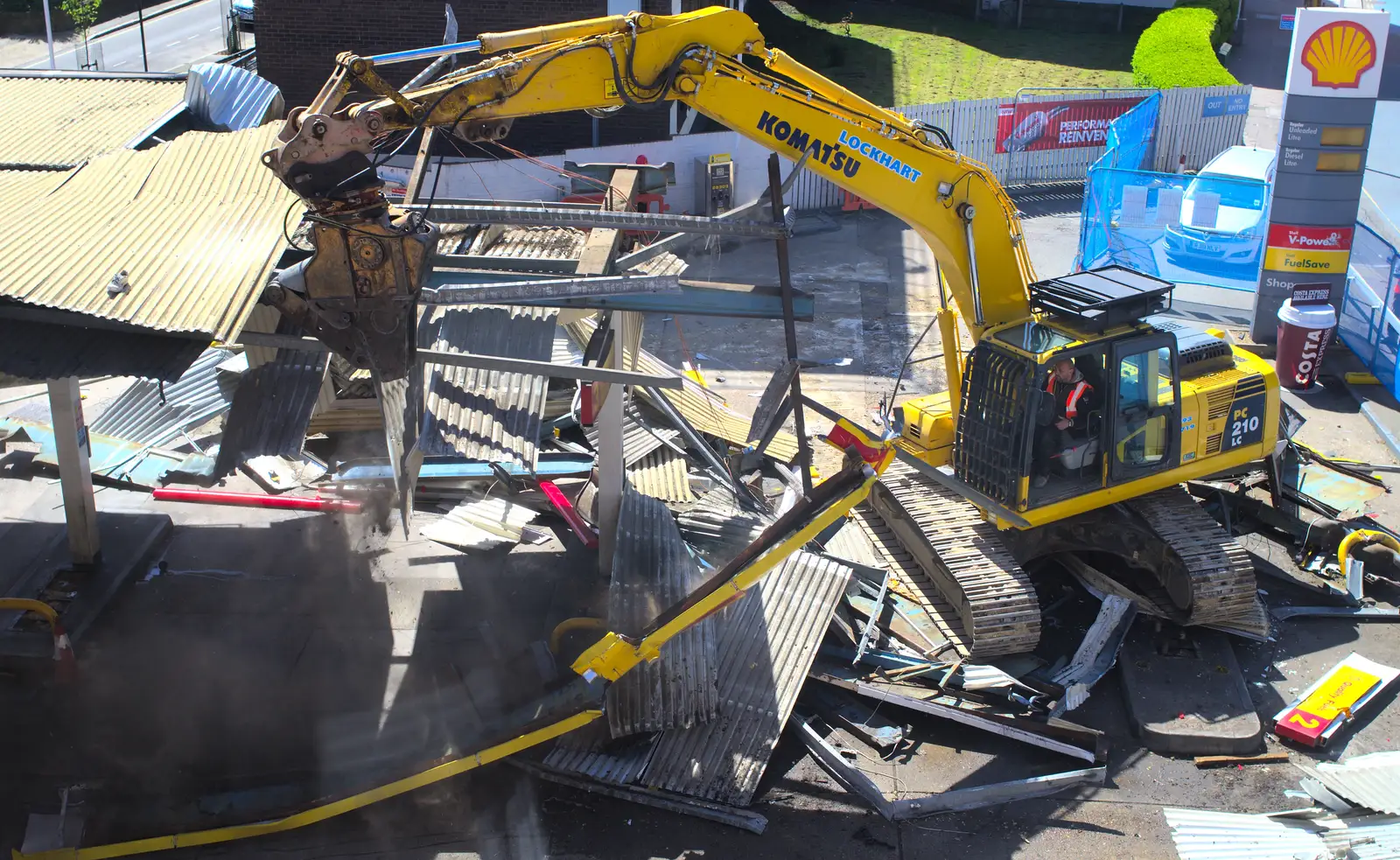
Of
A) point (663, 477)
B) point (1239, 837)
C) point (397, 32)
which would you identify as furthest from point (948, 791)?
point (397, 32)

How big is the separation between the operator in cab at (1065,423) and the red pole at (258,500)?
238 inches

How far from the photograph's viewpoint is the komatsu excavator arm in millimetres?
6973

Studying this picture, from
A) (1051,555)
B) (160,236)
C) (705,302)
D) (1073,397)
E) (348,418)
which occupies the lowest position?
(1051,555)

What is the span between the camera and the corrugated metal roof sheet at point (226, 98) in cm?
1245

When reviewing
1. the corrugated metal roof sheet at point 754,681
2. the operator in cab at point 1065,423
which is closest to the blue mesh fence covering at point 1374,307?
the operator in cab at point 1065,423

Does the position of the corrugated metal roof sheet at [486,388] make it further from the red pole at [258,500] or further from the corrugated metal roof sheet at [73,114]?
the corrugated metal roof sheet at [73,114]

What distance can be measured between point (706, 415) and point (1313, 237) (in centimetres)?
852

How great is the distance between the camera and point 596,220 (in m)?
7.86

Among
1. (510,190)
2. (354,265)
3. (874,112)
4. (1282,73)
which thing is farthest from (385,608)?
(1282,73)

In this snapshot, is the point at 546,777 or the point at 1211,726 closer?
the point at 546,777

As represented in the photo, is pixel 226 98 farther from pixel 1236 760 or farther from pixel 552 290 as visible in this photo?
pixel 1236 760

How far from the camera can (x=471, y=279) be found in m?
8.92

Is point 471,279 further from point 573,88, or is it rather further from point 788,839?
point 788,839

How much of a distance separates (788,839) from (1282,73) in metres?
29.9
